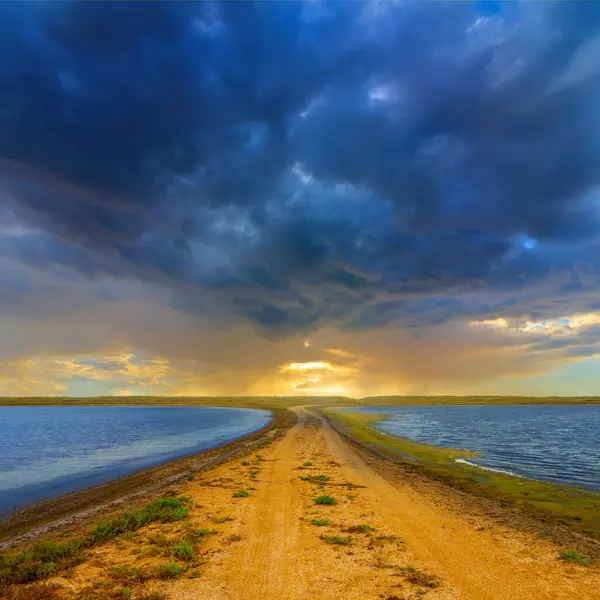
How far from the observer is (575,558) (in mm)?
12414

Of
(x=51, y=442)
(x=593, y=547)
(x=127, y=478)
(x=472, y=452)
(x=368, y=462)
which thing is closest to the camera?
(x=593, y=547)

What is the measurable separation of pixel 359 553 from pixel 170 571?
5.78m

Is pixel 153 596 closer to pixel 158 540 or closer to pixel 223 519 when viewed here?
pixel 158 540

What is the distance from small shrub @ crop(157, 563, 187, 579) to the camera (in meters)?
10.9

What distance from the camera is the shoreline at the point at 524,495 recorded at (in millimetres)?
16062

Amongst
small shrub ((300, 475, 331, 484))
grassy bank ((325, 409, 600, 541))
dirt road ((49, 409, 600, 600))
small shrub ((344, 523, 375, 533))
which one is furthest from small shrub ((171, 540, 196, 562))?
Result: grassy bank ((325, 409, 600, 541))

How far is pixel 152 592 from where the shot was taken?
9.97 meters

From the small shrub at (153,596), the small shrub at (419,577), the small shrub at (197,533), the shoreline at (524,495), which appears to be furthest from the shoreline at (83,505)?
the shoreline at (524,495)

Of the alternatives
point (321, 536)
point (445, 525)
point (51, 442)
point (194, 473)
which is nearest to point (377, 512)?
point (445, 525)

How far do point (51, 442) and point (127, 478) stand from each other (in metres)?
33.0

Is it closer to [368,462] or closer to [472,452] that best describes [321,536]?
[368,462]

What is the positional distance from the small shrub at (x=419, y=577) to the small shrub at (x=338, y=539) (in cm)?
265

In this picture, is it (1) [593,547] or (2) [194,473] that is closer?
(1) [593,547]

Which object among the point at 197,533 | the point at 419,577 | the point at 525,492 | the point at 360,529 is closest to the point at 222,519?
the point at 197,533
